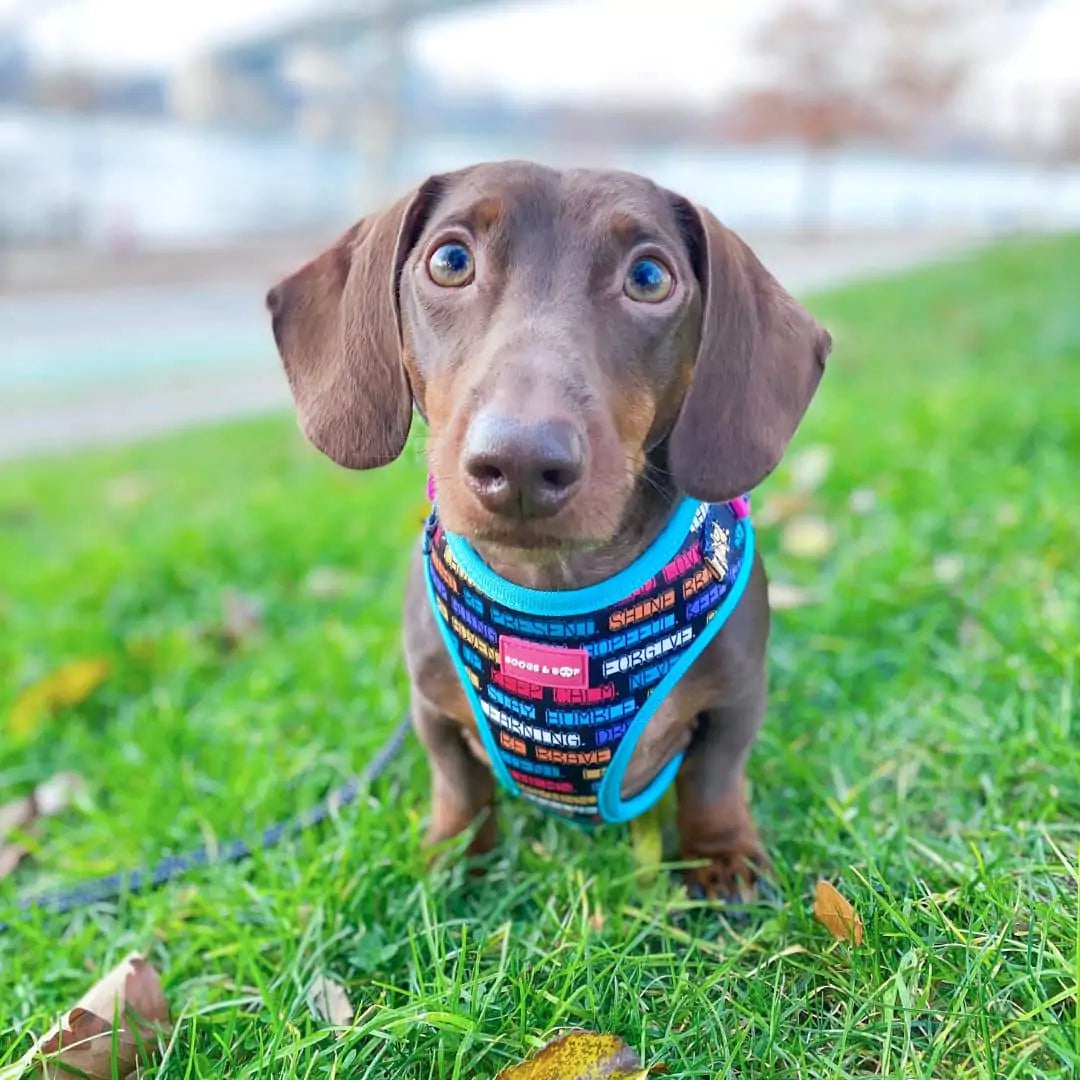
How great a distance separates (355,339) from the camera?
178 cm

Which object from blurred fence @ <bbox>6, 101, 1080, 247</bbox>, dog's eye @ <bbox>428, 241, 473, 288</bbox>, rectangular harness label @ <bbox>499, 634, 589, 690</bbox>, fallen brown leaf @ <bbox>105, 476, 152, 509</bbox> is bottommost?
blurred fence @ <bbox>6, 101, 1080, 247</bbox>

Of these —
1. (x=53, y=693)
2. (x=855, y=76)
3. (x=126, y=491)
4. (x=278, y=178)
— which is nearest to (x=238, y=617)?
(x=53, y=693)

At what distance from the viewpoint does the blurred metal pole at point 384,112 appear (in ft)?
44.5

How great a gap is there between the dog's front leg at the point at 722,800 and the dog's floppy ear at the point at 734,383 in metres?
0.48

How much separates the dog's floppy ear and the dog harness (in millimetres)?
150

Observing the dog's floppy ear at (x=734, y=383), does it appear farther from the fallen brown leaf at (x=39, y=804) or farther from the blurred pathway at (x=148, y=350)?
the blurred pathway at (x=148, y=350)

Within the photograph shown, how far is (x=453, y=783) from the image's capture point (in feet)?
6.68

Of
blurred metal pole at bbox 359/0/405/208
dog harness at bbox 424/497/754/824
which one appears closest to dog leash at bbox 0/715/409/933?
dog harness at bbox 424/497/754/824

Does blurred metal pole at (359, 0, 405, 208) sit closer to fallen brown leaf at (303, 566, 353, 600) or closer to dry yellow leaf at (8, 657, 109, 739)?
fallen brown leaf at (303, 566, 353, 600)

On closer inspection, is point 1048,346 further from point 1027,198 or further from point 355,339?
point 1027,198

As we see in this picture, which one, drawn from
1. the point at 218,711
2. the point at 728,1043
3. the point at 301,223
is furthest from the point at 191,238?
the point at 728,1043

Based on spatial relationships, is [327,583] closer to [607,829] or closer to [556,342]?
[607,829]

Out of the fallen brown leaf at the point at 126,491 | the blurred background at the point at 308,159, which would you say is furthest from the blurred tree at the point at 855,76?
the fallen brown leaf at the point at 126,491

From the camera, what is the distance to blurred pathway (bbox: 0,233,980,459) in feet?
33.8
